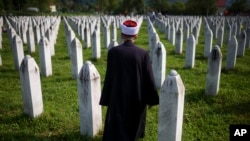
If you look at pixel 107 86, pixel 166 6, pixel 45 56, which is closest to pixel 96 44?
pixel 45 56

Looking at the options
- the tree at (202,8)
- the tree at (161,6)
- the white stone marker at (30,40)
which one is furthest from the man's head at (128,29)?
the tree at (161,6)

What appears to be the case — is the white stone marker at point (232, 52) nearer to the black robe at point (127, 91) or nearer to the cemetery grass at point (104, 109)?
the cemetery grass at point (104, 109)

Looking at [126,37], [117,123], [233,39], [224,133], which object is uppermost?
[126,37]

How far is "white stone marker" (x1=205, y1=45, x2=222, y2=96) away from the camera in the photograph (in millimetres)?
5742

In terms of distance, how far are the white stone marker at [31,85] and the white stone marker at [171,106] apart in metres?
2.48

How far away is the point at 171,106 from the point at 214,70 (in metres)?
2.87

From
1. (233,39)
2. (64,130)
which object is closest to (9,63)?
(64,130)

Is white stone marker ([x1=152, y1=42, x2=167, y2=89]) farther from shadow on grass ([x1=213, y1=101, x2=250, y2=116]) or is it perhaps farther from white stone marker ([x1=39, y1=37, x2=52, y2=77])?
white stone marker ([x1=39, y1=37, x2=52, y2=77])

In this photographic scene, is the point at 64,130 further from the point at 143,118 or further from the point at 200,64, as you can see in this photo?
the point at 200,64

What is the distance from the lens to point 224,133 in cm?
447

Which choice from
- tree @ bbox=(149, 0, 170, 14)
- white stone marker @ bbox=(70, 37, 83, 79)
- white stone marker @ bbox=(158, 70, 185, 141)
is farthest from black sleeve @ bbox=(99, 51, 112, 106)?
tree @ bbox=(149, 0, 170, 14)

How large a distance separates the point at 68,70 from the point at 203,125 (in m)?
5.18

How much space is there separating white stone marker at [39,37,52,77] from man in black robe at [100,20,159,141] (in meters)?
4.45

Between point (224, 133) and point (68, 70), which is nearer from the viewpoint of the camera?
point (224, 133)
